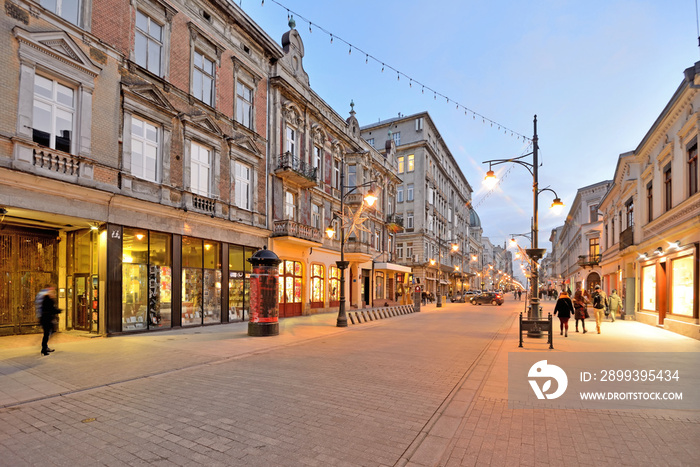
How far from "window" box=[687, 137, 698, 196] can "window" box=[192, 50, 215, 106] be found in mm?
19990

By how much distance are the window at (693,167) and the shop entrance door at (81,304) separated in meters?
22.9

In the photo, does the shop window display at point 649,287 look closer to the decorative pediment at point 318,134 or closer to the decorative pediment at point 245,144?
the decorative pediment at point 318,134

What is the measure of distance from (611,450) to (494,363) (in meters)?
5.11

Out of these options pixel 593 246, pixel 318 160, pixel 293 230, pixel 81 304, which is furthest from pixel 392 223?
pixel 81 304

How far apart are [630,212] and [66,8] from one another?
3063 centimetres

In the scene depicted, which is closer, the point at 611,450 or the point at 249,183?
the point at 611,450

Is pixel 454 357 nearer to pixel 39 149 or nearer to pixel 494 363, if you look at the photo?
pixel 494 363

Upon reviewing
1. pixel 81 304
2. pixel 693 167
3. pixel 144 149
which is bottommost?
pixel 81 304

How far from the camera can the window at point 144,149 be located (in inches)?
570

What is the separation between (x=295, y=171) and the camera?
72.4ft

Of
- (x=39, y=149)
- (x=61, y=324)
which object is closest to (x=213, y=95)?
(x=39, y=149)

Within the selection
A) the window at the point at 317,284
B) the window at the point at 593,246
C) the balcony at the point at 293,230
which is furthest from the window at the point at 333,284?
the window at the point at 593,246

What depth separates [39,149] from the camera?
37.4 feet

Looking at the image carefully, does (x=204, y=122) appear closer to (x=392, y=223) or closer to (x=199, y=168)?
(x=199, y=168)
